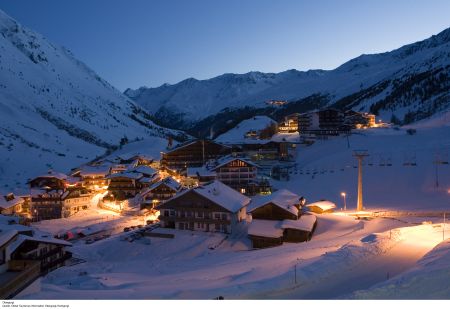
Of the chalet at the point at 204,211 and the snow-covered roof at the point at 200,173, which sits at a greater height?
the snow-covered roof at the point at 200,173

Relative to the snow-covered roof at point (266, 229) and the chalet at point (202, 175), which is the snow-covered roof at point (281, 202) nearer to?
the snow-covered roof at point (266, 229)

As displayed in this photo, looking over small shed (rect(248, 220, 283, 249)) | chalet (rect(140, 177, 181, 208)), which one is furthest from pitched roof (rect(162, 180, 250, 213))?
chalet (rect(140, 177, 181, 208))

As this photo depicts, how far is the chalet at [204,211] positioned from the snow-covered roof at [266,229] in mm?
2381

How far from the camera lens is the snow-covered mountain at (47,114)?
285 ft

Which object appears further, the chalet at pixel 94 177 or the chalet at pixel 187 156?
the chalet at pixel 187 156

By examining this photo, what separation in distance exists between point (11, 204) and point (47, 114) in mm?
87802

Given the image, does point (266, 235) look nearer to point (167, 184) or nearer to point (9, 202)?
point (167, 184)

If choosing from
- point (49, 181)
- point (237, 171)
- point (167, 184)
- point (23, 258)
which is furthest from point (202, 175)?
point (23, 258)

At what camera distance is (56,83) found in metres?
160

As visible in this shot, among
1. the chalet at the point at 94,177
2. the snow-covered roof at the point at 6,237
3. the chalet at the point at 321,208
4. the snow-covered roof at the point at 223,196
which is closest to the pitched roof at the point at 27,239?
the snow-covered roof at the point at 6,237

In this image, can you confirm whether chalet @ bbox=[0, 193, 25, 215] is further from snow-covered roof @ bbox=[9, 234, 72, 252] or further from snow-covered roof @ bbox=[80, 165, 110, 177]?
snow-covered roof @ bbox=[9, 234, 72, 252]

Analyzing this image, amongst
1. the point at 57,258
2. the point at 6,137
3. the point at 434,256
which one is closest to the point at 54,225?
the point at 57,258
